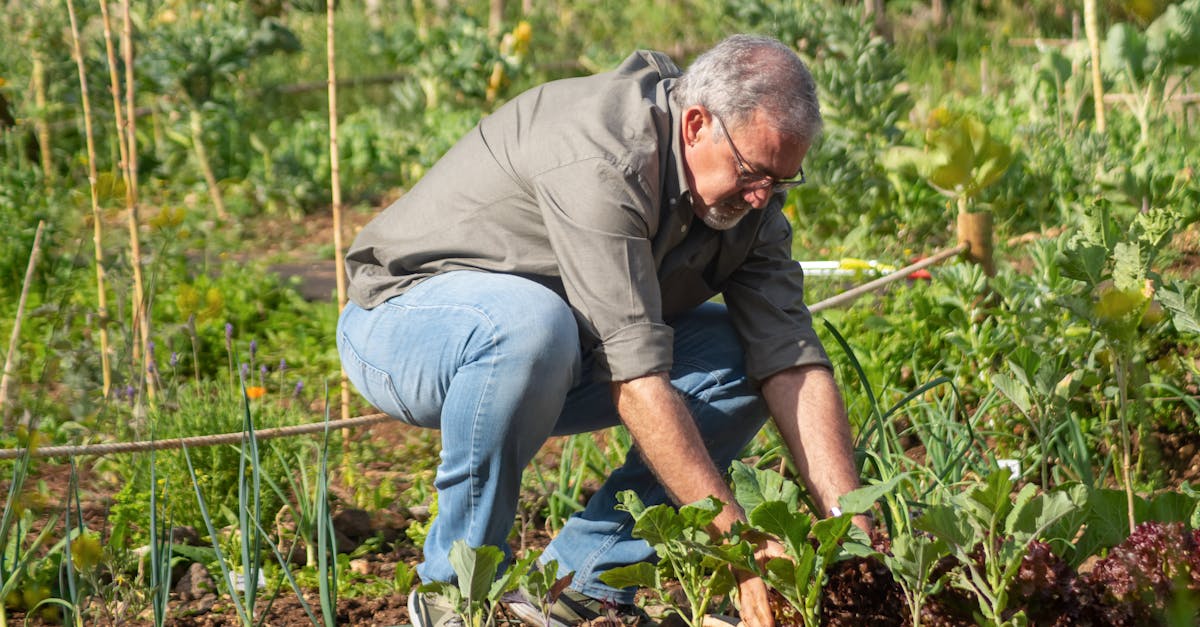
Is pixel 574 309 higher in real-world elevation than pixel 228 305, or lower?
higher

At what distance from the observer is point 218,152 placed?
22.0 feet

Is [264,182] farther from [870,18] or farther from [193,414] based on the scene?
[193,414]

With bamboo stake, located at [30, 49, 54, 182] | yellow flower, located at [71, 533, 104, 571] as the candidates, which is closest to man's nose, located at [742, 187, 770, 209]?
yellow flower, located at [71, 533, 104, 571]

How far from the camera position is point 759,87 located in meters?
2.04

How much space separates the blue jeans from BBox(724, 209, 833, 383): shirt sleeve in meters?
0.08

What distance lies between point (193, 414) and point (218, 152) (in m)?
4.10

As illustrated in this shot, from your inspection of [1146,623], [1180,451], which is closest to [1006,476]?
[1146,623]

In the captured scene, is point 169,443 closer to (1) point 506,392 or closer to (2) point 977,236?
(1) point 506,392

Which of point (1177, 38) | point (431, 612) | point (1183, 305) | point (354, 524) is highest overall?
point (1177, 38)

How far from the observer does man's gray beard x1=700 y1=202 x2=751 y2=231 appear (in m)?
2.21

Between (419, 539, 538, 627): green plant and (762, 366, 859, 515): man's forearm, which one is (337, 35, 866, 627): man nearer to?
(762, 366, 859, 515): man's forearm

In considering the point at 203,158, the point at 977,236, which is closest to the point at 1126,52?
the point at 977,236

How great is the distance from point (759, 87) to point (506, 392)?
0.65m

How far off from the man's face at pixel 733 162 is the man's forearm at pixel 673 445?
1.18 feet
